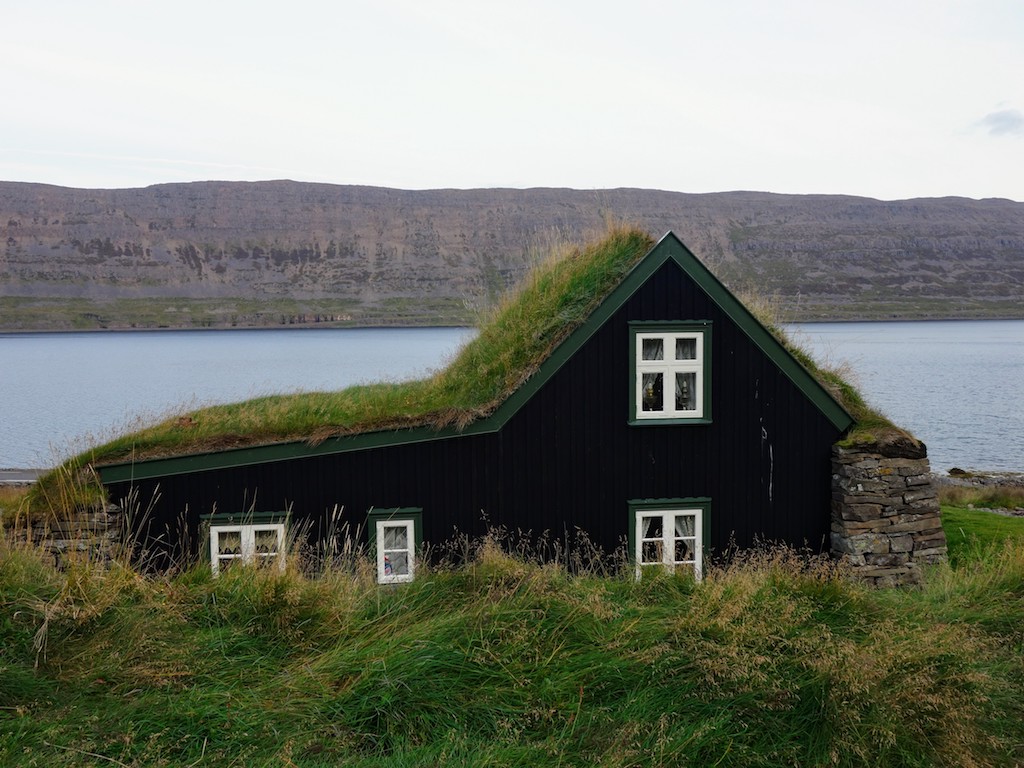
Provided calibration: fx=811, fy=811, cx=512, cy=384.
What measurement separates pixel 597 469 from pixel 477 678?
7.34 m

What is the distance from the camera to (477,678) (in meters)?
5.26

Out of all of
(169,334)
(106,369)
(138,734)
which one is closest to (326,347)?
(106,369)

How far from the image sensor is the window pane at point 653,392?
41.5ft

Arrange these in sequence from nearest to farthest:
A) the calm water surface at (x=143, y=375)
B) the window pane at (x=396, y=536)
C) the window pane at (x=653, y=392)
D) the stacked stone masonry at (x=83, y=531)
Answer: the stacked stone masonry at (x=83, y=531) → the window pane at (x=396, y=536) → the window pane at (x=653, y=392) → the calm water surface at (x=143, y=375)

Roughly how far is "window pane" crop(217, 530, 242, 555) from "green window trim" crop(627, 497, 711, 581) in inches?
227

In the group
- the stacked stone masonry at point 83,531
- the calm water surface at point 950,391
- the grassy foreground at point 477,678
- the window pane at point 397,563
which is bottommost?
the calm water surface at point 950,391

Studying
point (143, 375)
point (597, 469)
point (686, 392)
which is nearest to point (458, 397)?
point (597, 469)

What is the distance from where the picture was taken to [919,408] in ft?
199

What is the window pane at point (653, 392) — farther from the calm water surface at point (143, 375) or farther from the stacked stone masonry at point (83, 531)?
the stacked stone masonry at point (83, 531)

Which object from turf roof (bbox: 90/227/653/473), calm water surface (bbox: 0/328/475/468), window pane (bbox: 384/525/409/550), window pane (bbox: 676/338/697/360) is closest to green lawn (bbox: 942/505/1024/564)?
window pane (bbox: 676/338/697/360)

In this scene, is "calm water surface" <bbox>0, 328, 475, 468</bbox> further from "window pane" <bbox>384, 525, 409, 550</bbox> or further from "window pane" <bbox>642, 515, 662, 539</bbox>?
"window pane" <bbox>642, 515, 662, 539</bbox>

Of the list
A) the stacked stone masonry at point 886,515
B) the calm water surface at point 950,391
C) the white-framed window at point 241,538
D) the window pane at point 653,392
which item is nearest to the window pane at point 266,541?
the white-framed window at point 241,538

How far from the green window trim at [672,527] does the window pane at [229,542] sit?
5.77 m

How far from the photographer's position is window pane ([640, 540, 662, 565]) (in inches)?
492
